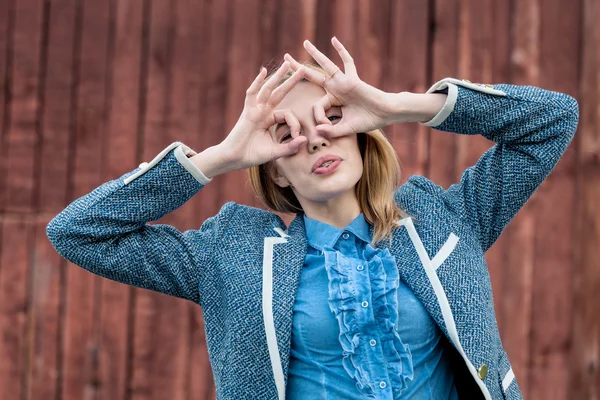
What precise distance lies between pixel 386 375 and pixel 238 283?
0.41 meters

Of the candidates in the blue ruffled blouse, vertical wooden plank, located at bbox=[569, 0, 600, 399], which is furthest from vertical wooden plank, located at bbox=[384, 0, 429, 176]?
the blue ruffled blouse

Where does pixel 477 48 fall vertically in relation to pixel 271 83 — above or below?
above

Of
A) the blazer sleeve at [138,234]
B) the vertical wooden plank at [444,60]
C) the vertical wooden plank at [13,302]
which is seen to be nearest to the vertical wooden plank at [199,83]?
the vertical wooden plank at [13,302]

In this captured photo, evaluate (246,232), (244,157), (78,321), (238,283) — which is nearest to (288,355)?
(238,283)

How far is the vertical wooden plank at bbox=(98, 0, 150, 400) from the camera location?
3.20m

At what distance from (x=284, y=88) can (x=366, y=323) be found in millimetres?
603

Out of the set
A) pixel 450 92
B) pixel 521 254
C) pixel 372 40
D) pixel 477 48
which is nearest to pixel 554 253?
pixel 521 254

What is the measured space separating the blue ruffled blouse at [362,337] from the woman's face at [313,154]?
177 millimetres

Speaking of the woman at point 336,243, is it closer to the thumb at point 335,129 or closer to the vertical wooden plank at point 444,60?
the thumb at point 335,129

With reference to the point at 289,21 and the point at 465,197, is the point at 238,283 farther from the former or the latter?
the point at 289,21

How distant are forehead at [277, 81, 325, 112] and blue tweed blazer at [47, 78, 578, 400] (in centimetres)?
29

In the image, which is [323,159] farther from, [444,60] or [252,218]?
[444,60]

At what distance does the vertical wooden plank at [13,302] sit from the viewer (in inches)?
126

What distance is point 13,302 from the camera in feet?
10.5
